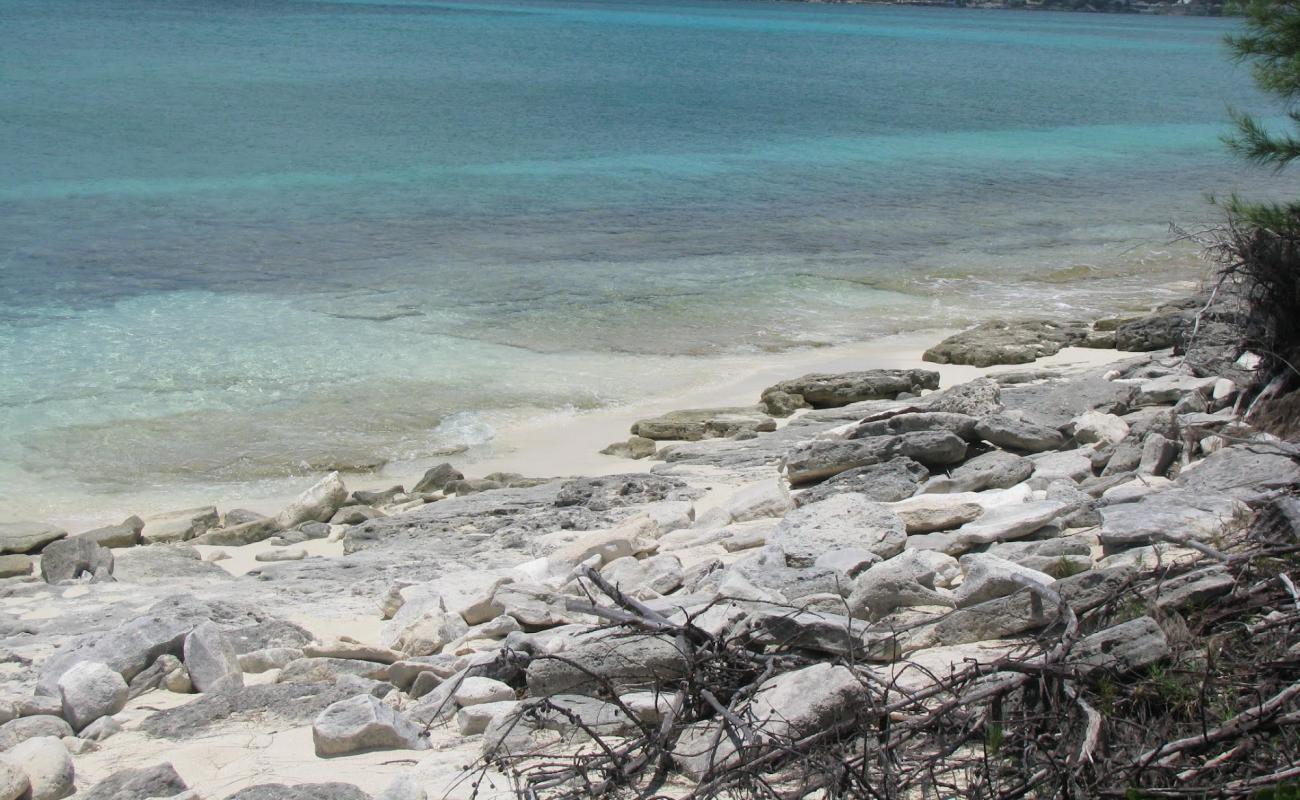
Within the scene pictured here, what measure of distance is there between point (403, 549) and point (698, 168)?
70.9ft

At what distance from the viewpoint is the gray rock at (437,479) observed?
9.10 m

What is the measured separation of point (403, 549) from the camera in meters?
7.38

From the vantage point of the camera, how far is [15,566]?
746 centimetres

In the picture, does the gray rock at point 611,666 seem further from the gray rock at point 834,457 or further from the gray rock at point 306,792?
the gray rock at point 834,457

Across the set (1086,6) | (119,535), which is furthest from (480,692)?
(1086,6)

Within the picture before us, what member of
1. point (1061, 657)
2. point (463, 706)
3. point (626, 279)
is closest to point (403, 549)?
point (463, 706)

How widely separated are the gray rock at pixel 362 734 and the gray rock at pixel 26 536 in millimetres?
4920

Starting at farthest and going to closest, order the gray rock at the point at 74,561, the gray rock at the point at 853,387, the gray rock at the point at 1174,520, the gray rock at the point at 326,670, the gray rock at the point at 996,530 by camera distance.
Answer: the gray rock at the point at 853,387
the gray rock at the point at 74,561
the gray rock at the point at 996,530
the gray rock at the point at 326,670
the gray rock at the point at 1174,520

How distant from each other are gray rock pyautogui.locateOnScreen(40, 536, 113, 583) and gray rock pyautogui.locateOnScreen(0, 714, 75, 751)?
2.74 metres

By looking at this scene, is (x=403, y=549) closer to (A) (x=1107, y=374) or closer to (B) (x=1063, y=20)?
(A) (x=1107, y=374)

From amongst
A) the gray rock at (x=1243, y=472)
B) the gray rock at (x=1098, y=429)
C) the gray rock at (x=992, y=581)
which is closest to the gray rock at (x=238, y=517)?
the gray rock at (x=1098, y=429)

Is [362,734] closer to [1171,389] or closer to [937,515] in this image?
[937,515]

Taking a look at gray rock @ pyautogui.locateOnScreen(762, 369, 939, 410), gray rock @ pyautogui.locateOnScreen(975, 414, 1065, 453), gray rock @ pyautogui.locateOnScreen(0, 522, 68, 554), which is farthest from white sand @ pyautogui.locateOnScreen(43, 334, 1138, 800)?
gray rock @ pyautogui.locateOnScreen(975, 414, 1065, 453)

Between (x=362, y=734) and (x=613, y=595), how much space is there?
95 cm
